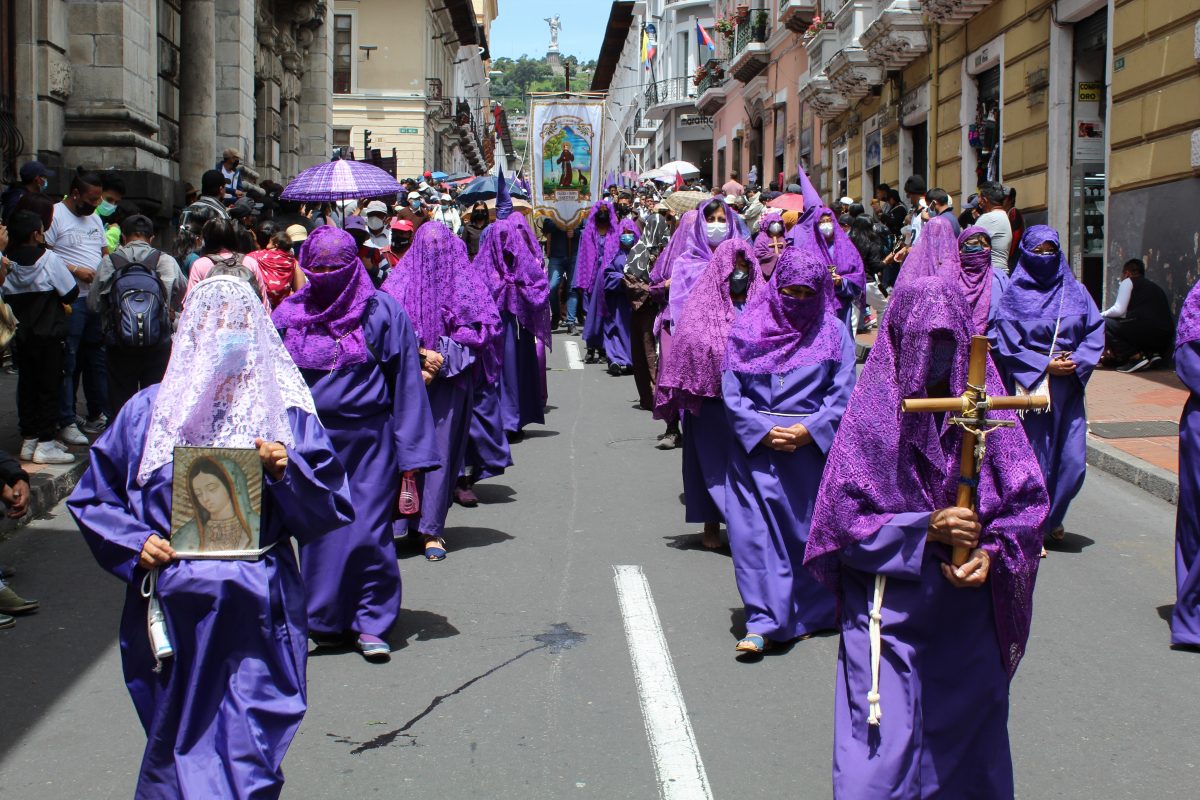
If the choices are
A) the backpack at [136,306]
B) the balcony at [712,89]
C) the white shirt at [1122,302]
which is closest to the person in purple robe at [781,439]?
the backpack at [136,306]

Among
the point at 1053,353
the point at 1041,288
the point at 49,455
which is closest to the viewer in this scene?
the point at 1053,353

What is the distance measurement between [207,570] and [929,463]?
1.91 metres

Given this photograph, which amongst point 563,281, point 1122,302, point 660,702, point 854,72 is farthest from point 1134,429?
point 854,72

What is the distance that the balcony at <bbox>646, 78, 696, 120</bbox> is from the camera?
190ft

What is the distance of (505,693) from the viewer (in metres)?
5.34

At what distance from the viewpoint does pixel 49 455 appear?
9445mm

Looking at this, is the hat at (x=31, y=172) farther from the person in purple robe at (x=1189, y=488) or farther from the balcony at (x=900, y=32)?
the balcony at (x=900, y=32)

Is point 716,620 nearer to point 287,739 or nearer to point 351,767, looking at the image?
point 351,767

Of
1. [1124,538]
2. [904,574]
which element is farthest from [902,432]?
[1124,538]

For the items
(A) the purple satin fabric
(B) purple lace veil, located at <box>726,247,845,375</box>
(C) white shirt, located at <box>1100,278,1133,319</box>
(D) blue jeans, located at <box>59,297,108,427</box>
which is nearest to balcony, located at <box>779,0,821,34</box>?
(C) white shirt, located at <box>1100,278,1133,319</box>

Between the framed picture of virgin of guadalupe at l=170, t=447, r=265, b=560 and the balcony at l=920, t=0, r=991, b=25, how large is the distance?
60.3 ft

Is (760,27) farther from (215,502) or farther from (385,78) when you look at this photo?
(215,502)

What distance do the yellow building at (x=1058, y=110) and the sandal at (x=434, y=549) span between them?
31.2 ft

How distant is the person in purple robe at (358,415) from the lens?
5.77 metres
